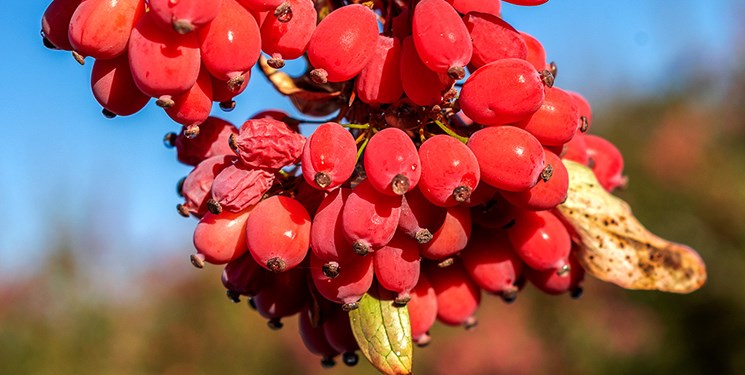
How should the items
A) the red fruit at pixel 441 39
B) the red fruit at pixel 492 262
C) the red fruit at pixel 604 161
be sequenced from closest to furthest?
the red fruit at pixel 441 39
the red fruit at pixel 492 262
the red fruit at pixel 604 161

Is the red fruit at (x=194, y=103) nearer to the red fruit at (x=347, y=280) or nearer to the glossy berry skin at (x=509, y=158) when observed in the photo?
the red fruit at (x=347, y=280)

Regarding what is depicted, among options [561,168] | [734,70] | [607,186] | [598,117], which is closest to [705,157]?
[734,70]

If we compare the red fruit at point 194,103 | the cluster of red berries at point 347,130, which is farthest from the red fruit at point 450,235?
the red fruit at point 194,103

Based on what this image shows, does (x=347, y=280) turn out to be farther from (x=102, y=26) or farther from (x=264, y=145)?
(x=102, y=26)

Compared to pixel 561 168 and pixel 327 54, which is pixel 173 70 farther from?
pixel 561 168

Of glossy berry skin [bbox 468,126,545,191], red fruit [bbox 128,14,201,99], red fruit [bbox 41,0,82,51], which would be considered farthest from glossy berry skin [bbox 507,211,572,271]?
red fruit [bbox 41,0,82,51]

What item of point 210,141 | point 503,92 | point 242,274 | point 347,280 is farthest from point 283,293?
point 503,92
